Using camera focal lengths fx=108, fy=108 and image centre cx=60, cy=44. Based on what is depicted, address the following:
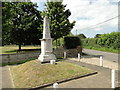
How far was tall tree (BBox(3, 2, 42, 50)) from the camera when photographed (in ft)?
65.3

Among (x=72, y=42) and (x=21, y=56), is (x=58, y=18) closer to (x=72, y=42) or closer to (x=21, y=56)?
(x=72, y=42)

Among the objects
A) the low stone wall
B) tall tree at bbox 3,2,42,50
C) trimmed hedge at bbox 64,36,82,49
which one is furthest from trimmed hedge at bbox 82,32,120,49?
tall tree at bbox 3,2,42,50

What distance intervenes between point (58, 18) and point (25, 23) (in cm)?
644

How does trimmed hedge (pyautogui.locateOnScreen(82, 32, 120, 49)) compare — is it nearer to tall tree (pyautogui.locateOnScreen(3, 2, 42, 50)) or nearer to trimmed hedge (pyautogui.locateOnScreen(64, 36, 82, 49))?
trimmed hedge (pyautogui.locateOnScreen(64, 36, 82, 49))

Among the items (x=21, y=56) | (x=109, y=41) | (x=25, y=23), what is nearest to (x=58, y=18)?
(x=25, y=23)

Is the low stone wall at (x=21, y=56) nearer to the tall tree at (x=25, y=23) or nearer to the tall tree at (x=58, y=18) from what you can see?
the tall tree at (x=58, y=18)

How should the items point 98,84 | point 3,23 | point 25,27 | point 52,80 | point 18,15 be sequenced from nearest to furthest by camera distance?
point 98,84
point 52,80
point 3,23
point 25,27
point 18,15

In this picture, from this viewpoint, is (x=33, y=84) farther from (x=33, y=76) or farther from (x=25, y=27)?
(x=25, y=27)

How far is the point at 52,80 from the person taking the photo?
6.95 metres

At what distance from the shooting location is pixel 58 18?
18.1 m

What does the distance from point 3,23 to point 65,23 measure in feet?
29.6

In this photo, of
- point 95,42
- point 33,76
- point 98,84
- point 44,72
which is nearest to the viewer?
point 98,84

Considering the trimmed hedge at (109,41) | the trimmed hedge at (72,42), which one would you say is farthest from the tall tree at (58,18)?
the trimmed hedge at (109,41)

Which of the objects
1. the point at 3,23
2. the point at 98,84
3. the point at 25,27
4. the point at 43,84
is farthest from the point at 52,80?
the point at 25,27
